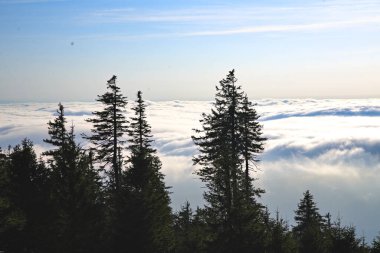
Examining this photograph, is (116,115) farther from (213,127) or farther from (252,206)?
(252,206)

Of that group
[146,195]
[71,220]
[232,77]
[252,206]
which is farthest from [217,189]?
[232,77]

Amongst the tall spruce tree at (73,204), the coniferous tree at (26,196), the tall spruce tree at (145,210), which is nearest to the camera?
the coniferous tree at (26,196)

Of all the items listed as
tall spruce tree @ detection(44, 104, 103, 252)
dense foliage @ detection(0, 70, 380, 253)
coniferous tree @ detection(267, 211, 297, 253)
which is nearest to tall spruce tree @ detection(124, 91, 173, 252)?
dense foliage @ detection(0, 70, 380, 253)

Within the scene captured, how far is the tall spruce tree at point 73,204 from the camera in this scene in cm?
2716

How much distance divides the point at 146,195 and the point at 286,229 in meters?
11.1

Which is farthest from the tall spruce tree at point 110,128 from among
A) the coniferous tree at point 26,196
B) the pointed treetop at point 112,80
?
the coniferous tree at point 26,196

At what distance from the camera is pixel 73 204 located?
91.7ft

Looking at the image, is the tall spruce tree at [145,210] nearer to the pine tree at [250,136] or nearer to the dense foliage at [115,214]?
the dense foliage at [115,214]

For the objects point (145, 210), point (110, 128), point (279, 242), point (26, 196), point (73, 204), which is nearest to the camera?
point (26, 196)

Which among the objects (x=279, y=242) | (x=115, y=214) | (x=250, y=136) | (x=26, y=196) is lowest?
(x=279, y=242)

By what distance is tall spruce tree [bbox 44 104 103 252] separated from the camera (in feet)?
89.1

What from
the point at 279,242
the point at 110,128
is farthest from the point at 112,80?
the point at 279,242

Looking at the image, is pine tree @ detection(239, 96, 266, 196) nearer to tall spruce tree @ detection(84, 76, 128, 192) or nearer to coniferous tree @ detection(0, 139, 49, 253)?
tall spruce tree @ detection(84, 76, 128, 192)

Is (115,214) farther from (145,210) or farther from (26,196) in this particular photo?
(26,196)
